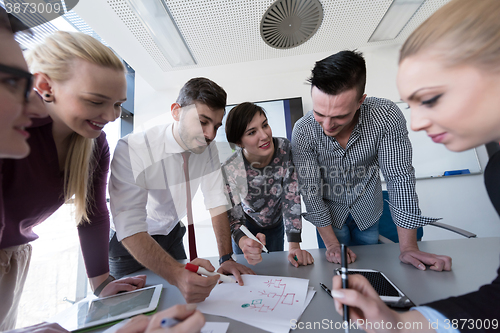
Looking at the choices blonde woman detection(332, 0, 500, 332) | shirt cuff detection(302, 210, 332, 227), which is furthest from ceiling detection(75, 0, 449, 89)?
blonde woman detection(332, 0, 500, 332)

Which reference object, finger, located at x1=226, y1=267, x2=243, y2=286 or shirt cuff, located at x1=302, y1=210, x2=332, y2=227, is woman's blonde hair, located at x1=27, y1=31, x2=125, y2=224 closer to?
finger, located at x1=226, y1=267, x2=243, y2=286

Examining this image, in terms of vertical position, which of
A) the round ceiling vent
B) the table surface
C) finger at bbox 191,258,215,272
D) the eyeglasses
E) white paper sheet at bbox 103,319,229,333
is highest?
the round ceiling vent

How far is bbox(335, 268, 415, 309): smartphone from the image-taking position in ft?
1.46

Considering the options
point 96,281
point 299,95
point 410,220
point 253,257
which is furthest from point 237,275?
point 299,95

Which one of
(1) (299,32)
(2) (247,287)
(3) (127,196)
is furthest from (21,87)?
(1) (299,32)

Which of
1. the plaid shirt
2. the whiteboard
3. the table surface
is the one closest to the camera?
the table surface

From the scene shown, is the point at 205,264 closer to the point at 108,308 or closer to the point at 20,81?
the point at 108,308

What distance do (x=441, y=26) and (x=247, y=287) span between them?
63 cm

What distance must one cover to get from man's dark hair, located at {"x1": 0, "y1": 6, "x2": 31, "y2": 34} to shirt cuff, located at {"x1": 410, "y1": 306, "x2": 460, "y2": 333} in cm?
67

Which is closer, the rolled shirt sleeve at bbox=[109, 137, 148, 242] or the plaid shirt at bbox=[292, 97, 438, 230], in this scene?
the rolled shirt sleeve at bbox=[109, 137, 148, 242]

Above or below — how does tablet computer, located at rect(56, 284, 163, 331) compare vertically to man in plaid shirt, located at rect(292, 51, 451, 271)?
below

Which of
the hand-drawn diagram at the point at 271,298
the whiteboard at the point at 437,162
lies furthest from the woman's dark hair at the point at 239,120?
the whiteboard at the point at 437,162

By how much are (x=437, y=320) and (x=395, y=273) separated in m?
0.35

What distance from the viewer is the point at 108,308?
1.70ft
